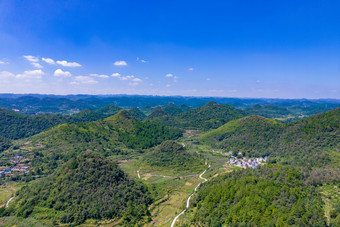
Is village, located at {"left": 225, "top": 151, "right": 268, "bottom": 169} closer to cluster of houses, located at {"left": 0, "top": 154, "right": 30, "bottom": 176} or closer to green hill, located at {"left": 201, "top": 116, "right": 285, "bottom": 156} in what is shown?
green hill, located at {"left": 201, "top": 116, "right": 285, "bottom": 156}

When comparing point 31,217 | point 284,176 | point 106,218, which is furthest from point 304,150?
point 31,217

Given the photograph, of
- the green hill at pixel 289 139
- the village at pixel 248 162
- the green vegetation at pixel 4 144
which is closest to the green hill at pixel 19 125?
the green vegetation at pixel 4 144

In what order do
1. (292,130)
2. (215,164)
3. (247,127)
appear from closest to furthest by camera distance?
(215,164) < (292,130) < (247,127)

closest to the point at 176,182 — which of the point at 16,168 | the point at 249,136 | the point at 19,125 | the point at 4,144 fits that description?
the point at 249,136

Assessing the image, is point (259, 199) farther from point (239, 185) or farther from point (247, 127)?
point (247, 127)

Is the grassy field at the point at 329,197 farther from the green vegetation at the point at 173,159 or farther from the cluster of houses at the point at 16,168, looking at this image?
the cluster of houses at the point at 16,168

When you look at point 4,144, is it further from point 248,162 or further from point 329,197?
point 329,197

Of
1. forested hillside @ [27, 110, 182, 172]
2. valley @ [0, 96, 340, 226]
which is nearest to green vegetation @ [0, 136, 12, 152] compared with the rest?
valley @ [0, 96, 340, 226]
